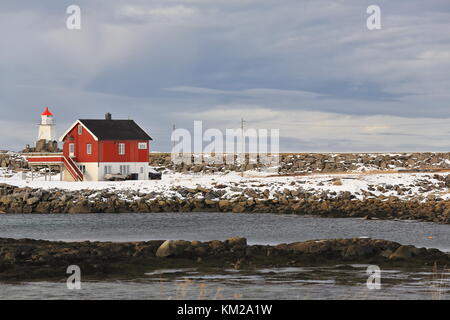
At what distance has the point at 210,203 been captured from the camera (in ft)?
159

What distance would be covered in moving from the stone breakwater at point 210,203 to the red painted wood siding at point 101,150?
9.31 meters

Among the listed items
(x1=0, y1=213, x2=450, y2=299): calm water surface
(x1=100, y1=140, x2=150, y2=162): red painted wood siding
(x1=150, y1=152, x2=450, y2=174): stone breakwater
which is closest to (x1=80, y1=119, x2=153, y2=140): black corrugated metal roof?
(x1=100, y1=140, x2=150, y2=162): red painted wood siding

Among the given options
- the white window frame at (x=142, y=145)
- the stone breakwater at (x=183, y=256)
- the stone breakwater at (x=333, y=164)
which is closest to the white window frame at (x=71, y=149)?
the white window frame at (x=142, y=145)

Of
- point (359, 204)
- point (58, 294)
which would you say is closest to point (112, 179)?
point (359, 204)

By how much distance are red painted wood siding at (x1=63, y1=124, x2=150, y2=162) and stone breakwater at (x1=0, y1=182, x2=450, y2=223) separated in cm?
931

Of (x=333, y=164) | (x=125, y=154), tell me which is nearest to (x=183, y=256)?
(x=125, y=154)

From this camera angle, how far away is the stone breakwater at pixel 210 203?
44000 millimetres

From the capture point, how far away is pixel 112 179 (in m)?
61.2

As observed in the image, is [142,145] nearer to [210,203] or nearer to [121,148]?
[121,148]

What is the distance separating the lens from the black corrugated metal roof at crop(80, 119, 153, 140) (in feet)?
206

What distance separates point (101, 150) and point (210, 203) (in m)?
17.5

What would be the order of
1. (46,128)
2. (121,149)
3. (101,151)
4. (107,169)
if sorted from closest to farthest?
(101,151) → (107,169) → (121,149) → (46,128)
